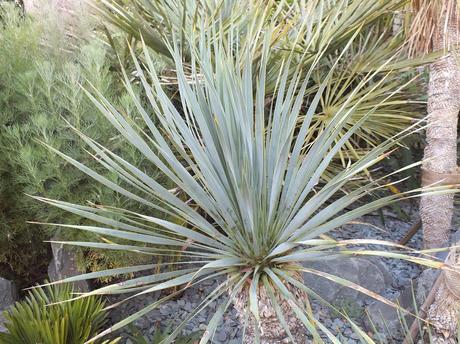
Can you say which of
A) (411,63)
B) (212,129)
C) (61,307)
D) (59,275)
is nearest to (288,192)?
(212,129)

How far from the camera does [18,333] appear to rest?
2.37 meters

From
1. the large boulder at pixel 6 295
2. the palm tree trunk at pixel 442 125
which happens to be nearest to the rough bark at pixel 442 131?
the palm tree trunk at pixel 442 125

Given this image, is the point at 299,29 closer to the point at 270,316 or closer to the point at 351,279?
the point at 351,279

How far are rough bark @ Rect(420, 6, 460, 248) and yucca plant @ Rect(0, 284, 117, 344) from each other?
2.31 m

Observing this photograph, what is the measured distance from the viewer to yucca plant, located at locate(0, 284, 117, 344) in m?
2.29

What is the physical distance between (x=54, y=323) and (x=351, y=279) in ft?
7.05

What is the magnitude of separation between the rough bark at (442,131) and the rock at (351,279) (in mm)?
460

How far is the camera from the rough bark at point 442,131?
3080 millimetres

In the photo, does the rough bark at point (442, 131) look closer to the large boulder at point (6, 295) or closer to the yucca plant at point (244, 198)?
the yucca plant at point (244, 198)

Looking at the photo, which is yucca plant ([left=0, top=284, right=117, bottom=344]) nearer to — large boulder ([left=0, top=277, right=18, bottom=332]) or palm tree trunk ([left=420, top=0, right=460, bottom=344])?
large boulder ([left=0, top=277, right=18, bottom=332])

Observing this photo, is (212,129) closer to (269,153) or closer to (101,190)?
(269,153)

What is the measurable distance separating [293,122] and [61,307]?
1.64 meters

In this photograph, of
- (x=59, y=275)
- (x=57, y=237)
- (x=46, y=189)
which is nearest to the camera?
(x=46, y=189)

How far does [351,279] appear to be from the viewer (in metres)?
3.50
